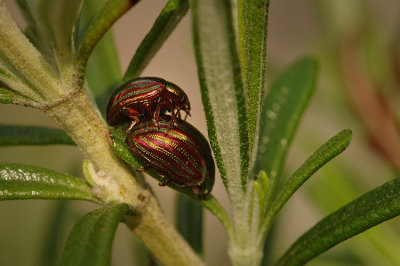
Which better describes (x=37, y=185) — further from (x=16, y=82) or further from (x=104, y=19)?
(x=104, y=19)

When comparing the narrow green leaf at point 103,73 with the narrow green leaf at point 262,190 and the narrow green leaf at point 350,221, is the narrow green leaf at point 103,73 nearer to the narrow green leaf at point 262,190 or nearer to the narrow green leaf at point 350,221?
the narrow green leaf at point 262,190

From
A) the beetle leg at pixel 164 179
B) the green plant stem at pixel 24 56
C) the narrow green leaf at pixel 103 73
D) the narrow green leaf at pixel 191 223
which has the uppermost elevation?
the green plant stem at pixel 24 56

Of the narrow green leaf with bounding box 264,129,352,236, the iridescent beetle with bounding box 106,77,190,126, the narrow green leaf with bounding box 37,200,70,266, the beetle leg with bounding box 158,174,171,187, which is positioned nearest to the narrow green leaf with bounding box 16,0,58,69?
the iridescent beetle with bounding box 106,77,190,126

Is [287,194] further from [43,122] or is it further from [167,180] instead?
[43,122]

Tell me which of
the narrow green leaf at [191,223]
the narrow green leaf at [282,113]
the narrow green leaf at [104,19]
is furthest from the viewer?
the narrow green leaf at [191,223]

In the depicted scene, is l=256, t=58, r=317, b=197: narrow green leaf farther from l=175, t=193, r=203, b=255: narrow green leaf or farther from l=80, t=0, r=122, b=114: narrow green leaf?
l=80, t=0, r=122, b=114: narrow green leaf

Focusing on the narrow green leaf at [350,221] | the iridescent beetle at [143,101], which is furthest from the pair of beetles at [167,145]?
the narrow green leaf at [350,221]

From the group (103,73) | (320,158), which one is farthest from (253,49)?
(103,73)
